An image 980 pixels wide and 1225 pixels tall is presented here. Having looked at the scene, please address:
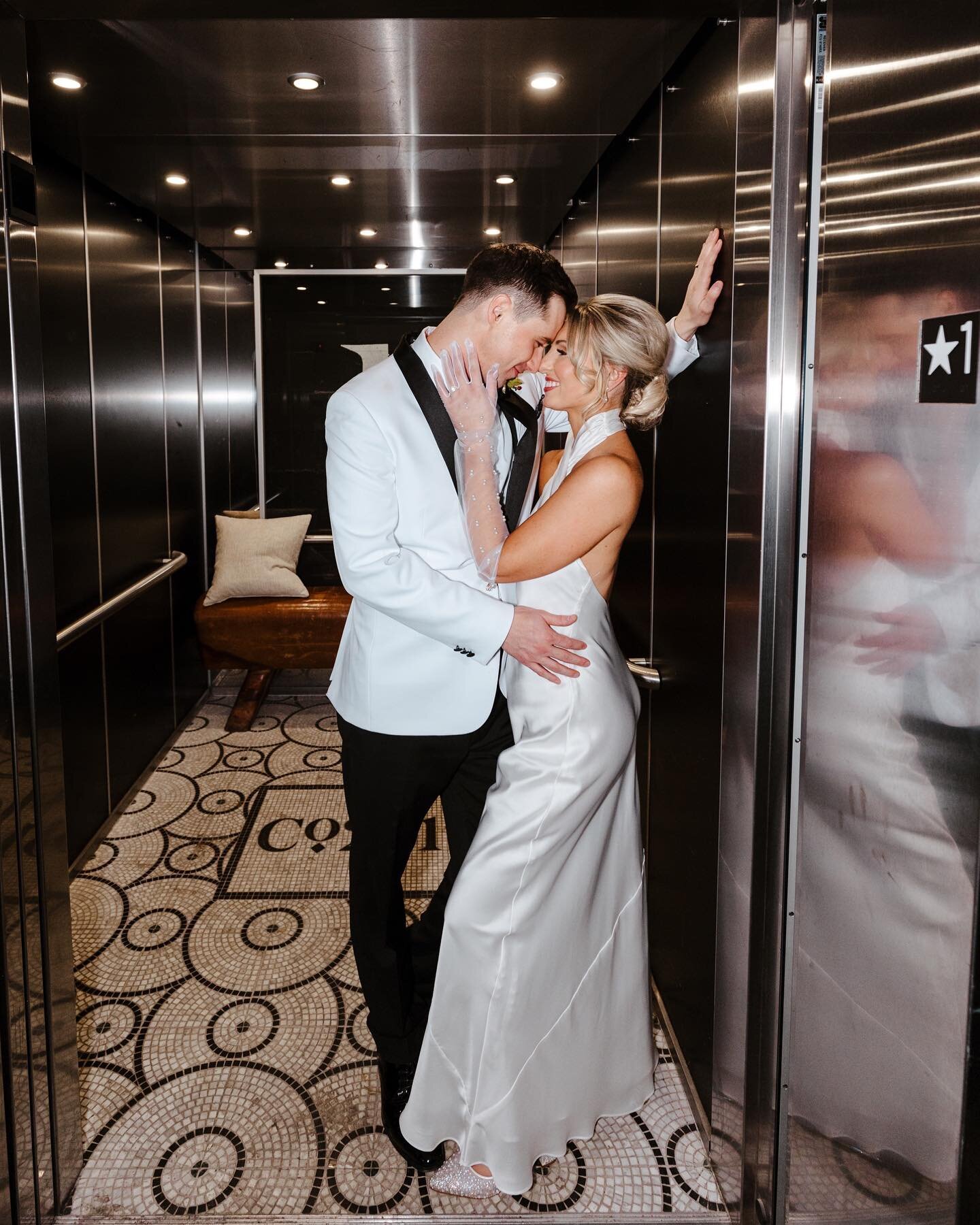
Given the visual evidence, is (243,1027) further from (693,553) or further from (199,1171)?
(693,553)

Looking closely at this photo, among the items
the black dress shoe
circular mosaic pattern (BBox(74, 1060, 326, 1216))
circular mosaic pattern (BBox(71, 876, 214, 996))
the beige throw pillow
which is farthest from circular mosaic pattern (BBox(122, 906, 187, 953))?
the beige throw pillow

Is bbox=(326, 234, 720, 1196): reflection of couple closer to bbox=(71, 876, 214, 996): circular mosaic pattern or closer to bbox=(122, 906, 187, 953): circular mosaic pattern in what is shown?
bbox=(71, 876, 214, 996): circular mosaic pattern

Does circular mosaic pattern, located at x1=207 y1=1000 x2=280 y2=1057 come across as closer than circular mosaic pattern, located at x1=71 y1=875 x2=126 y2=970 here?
Yes

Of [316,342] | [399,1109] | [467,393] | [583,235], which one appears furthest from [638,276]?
[316,342]

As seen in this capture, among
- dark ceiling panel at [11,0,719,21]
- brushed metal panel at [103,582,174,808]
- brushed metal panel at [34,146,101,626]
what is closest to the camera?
dark ceiling panel at [11,0,719,21]

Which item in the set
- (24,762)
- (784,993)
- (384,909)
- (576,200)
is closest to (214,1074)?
(384,909)

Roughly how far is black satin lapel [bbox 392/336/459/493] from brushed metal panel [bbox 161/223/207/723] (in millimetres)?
2918

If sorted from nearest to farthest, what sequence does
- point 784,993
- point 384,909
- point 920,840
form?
point 920,840
point 784,993
point 384,909

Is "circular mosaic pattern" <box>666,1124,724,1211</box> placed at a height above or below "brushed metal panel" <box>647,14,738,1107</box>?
below

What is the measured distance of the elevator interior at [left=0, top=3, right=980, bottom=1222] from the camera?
120 cm

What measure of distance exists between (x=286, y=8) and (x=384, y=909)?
1.73 meters

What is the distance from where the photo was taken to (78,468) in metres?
3.40

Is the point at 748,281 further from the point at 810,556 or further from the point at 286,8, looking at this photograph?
the point at 286,8

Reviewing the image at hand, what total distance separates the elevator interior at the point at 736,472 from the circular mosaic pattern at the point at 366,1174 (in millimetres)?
550
